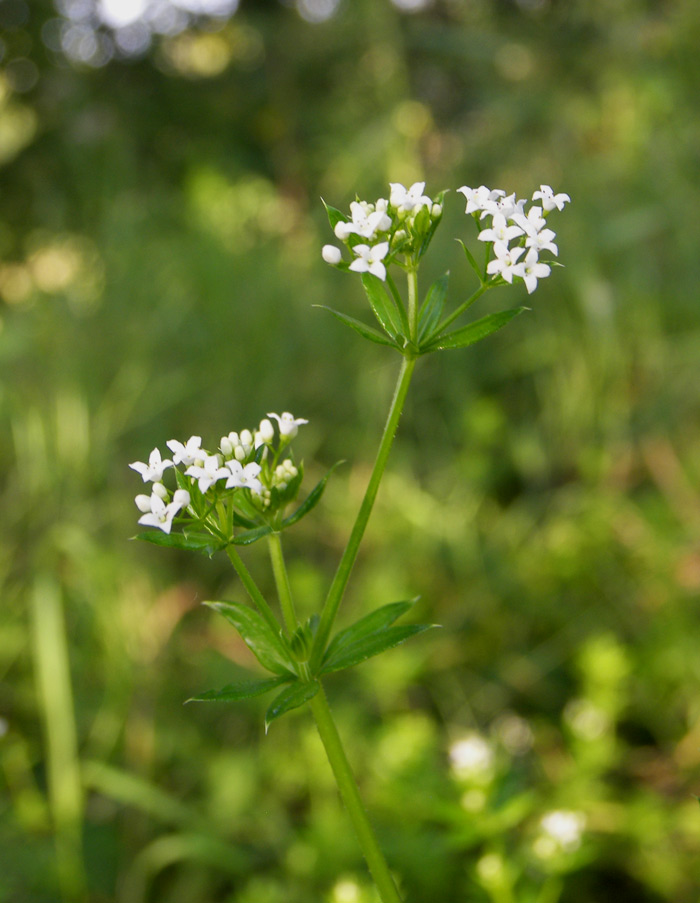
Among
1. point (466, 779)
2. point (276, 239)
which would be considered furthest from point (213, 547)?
point (276, 239)

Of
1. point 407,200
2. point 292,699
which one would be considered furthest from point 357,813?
point 407,200

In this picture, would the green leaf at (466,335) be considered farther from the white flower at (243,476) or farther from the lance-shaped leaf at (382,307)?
the white flower at (243,476)

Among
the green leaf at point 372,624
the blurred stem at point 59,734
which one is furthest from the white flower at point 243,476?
the blurred stem at point 59,734

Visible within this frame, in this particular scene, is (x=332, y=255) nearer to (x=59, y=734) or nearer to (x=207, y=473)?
(x=207, y=473)

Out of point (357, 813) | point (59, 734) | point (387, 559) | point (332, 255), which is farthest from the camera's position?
point (387, 559)

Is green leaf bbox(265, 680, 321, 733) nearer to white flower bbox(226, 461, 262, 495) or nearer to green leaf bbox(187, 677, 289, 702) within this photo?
green leaf bbox(187, 677, 289, 702)

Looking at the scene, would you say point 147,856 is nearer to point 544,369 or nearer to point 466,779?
point 466,779
